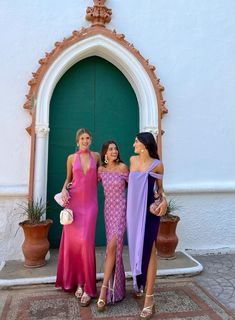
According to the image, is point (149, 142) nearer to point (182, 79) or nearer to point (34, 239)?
point (34, 239)

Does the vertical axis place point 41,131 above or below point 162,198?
above

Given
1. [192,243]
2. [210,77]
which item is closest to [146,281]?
[192,243]

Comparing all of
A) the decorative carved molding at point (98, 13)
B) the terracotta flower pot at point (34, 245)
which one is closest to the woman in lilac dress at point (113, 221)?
the terracotta flower pot at point (34, 245)

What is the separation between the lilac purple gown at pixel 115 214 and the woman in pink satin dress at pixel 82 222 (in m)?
0.19

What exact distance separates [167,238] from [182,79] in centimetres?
256

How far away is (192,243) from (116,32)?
11.6 feet

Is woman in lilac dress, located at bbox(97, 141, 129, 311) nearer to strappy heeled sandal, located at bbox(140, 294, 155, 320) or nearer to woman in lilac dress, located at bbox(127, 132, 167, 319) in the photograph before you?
woman in lilac dress, located at bbox(127, 132, 167, 319)

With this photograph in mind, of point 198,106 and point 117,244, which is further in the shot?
point 198,106

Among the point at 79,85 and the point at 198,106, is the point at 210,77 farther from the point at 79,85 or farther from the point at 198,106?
the point at 79,85

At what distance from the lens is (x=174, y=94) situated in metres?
5.05

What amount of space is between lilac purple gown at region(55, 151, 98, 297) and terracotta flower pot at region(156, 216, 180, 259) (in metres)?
1.41

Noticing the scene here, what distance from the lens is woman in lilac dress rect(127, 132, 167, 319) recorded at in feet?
9.46

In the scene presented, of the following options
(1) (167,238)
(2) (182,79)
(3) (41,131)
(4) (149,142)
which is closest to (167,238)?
(1) (167,238)

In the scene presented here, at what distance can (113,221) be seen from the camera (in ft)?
10.0
